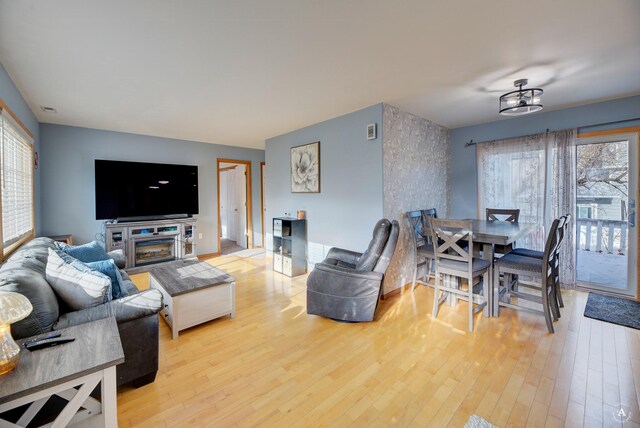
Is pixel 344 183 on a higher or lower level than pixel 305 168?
lower

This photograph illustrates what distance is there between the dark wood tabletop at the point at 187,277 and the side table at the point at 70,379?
1.14m

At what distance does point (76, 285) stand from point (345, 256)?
251 cm

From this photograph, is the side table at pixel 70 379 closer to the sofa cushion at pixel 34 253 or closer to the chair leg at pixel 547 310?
the sofa cushion at pixel 34 253

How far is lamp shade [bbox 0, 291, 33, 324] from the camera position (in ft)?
3.80

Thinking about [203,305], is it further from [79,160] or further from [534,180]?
[534,180]

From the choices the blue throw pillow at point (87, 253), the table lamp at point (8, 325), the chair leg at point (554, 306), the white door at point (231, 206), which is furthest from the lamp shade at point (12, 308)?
the white door at point (231, 206)

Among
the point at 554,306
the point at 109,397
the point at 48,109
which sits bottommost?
the point at 554,306

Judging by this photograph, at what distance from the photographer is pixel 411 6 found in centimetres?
164

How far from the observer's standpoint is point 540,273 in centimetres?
260

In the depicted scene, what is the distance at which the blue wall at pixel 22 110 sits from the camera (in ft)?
7.83

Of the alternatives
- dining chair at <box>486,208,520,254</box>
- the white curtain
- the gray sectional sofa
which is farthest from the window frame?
the white curtain

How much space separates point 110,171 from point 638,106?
7.38 m

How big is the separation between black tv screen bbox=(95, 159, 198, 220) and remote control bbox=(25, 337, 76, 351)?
3.87 m

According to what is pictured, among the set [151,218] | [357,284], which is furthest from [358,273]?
[151,218]
